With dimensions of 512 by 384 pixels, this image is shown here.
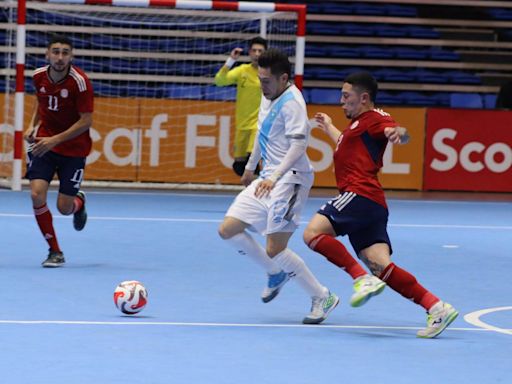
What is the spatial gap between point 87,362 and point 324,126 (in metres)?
2.27

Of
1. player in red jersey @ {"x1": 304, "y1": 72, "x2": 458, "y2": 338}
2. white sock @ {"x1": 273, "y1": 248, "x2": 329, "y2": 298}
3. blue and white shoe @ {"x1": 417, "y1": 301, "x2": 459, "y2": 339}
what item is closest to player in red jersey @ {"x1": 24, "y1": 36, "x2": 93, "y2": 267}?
white sock @ {"x1": 273, "y1": 248, "x2": 329, "y2": 298}

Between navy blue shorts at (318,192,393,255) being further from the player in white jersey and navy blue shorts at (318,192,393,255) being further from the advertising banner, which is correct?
the advertising banner

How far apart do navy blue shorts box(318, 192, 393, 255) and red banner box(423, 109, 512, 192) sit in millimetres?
11091

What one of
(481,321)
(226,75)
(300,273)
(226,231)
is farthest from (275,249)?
(226,75)

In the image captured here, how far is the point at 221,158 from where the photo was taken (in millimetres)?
17266

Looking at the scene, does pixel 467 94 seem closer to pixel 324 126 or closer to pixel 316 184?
pixel 316 184

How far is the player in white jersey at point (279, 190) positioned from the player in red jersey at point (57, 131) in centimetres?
244

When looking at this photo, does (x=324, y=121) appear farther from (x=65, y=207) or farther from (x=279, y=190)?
(x=65, y=207)

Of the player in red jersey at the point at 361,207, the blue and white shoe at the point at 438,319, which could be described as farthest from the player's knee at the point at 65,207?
the blue and white shoe at the point at 438,319

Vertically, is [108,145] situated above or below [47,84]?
below

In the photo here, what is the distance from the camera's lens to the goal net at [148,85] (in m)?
16.6

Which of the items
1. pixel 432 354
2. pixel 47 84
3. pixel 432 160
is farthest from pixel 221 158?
pixel 432 354

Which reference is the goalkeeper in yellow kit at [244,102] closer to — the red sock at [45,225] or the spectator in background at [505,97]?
the red sock at [45,225]

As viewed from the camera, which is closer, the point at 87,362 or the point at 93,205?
the point at 87,362
